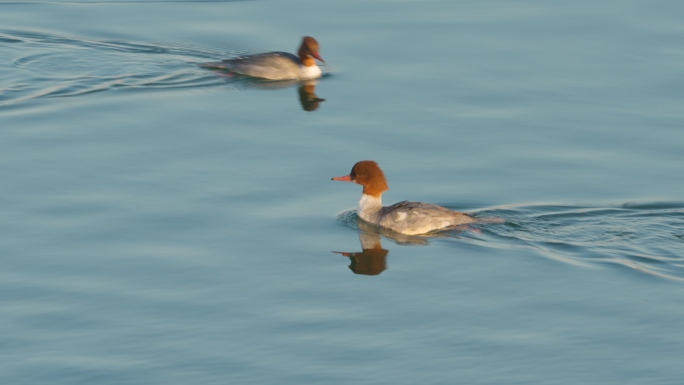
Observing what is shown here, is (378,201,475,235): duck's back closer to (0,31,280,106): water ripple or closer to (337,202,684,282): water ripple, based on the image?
(337,202,684,282): water ripple

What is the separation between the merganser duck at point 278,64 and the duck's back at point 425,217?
623 centimetres

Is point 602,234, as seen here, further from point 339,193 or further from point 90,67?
point 90,67

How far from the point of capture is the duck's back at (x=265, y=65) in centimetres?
2081

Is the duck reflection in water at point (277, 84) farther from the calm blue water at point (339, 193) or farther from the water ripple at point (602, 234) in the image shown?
the water ripple at point (602, 234)

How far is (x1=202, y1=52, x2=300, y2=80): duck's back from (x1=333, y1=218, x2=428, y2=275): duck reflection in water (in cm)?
592

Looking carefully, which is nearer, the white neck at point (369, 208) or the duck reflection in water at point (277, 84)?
the white neck at point (369, 208)

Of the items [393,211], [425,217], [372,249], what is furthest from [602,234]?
[372,249]

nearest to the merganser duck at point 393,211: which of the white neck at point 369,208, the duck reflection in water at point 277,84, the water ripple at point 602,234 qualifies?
the white neck at point 369,208

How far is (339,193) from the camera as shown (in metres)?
16.2

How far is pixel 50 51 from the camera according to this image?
69.6 feet

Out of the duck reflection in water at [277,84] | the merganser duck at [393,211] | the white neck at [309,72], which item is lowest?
the merganser duck at [393,211]

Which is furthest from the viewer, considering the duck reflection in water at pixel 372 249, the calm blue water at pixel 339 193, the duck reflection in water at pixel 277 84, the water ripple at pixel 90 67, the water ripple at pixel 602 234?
the duck reflection in water at pixel 277 84

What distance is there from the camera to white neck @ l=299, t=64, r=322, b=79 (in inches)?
832

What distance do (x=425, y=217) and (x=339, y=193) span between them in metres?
1.71
